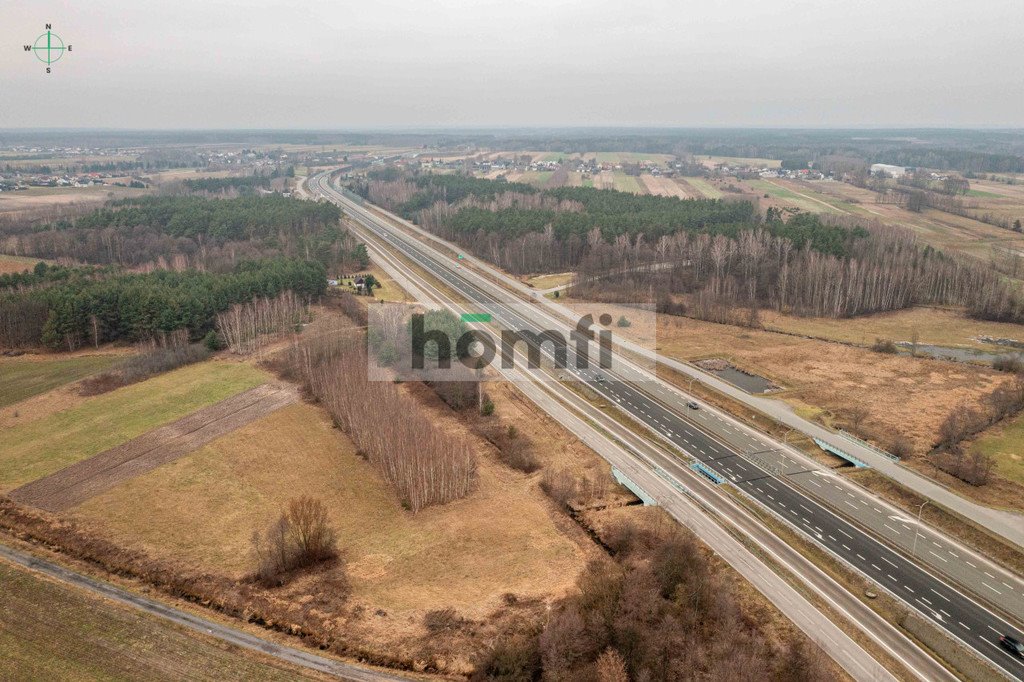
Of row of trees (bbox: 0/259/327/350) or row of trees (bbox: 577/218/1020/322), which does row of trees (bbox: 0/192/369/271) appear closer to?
row of trees (bbox: 0/259/327/350)

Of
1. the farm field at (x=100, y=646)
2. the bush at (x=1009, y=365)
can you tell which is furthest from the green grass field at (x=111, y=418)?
the bush at (x=1009, y=365)

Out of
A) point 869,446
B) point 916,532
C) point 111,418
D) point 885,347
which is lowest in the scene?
point 916,532

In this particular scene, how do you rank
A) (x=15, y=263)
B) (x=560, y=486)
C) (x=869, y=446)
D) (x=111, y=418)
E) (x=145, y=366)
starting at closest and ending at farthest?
1. (x=560, y=486)
2. (x=869, y=446)
3. (x=111, y=418)
4. (x=145, y=366)
5. (x=15, y=263)

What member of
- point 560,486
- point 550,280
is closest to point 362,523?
point 560,486

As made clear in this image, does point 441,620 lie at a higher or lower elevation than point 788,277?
lower

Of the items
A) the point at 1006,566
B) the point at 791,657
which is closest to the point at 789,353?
the point at 1006,566

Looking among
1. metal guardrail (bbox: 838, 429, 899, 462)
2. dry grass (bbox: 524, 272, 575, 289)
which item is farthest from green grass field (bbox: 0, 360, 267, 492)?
metal guardrail (bbox: 838, 429, 899, 462)

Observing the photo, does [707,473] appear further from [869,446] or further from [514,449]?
[869,446]
